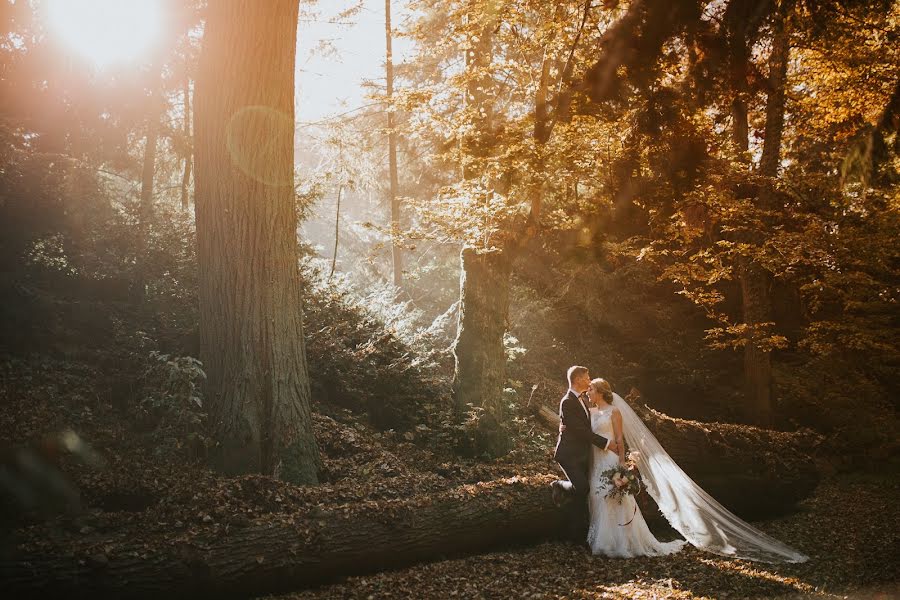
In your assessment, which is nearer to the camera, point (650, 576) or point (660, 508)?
point (650, 576)

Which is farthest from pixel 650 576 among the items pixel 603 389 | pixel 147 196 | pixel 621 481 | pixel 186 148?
pixel 186 148

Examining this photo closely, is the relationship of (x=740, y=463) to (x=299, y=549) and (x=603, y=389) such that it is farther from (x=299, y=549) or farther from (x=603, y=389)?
(x=299, y=549)

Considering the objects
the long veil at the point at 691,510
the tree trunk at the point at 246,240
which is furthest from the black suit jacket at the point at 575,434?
→ the tree trunk at the point at 246,240

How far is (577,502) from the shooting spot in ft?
25.3

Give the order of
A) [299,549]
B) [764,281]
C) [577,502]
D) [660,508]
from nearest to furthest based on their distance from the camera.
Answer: [299,549], [577,502], [660,508], [764,281]

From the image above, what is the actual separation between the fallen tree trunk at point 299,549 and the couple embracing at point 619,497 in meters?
0.44

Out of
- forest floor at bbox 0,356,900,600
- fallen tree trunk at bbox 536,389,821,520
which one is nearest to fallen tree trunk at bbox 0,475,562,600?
forest floor at bbox 0,356,900,600

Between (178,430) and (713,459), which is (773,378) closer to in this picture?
(713,459)

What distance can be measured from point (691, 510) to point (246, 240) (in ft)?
21.0

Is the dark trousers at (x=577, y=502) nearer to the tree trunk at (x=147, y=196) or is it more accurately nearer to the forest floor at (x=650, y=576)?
the forest floor at (x=650, y=576)

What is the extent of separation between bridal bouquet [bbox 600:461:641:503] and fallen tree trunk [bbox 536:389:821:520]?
6.09ft

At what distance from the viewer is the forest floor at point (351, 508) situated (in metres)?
5.67

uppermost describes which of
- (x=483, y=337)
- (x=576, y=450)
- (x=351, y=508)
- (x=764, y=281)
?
(x=764, y=281)

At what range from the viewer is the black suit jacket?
25.7 ft
